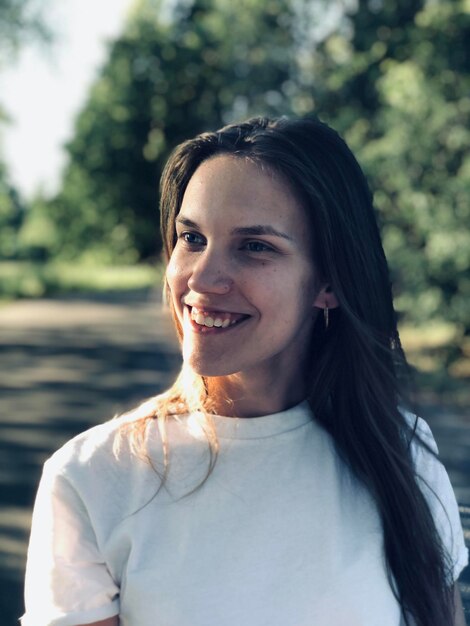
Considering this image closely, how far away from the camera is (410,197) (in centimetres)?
1256

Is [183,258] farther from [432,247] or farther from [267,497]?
[432,247]

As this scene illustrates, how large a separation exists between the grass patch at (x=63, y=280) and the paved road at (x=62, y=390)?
266 inches

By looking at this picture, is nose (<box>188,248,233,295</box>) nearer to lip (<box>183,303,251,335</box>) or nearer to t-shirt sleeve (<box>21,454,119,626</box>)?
lip (<box>183,303,251,335</box>)

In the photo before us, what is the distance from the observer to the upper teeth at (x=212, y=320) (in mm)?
1854

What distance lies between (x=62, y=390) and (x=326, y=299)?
10.6 meters

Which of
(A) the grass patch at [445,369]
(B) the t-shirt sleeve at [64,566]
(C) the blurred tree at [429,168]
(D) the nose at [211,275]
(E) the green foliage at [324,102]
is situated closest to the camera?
(B) the t-shirt sleeve at [64,566]

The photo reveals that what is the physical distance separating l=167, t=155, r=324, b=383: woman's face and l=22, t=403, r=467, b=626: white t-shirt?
0.15 metres

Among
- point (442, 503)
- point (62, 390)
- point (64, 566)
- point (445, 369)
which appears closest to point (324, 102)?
point (445, 369)

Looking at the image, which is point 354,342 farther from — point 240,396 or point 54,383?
point 54,383

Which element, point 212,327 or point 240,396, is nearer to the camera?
point 212,327

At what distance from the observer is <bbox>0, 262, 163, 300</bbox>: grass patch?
32344 millimetres

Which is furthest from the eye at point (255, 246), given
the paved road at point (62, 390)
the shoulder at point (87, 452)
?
the paved road at point (62, 390)

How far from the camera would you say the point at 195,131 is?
91.9 ft

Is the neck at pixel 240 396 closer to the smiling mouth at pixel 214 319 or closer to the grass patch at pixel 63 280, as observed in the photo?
the smiling mouth at pixel 214 319
